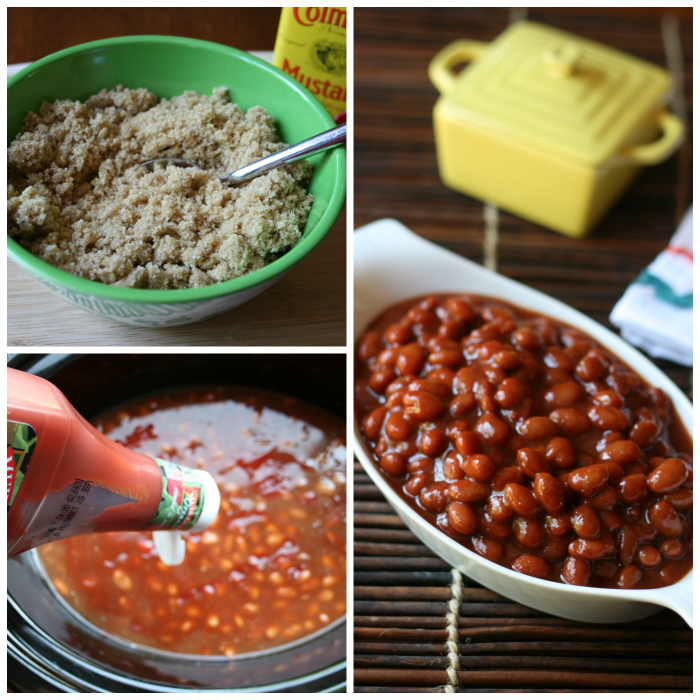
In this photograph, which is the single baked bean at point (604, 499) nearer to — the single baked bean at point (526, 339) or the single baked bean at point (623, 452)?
the single baked bean at point (623, 452)

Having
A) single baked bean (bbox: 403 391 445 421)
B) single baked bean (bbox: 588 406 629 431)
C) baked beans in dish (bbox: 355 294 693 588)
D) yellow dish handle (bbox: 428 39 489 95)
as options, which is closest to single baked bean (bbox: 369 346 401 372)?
baked beans in dish (bbox: 355 294 693 588)

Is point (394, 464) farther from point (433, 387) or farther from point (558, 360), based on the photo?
point (558, 360)

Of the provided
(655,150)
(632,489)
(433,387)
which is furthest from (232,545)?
(655,150)

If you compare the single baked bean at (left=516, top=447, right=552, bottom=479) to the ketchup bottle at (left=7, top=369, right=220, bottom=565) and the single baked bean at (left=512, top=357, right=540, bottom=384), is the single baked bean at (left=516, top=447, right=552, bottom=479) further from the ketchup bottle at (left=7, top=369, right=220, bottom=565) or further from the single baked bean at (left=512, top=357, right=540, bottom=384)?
the ketchup bottle at (left=7, top=369, right=220, bottom=565)

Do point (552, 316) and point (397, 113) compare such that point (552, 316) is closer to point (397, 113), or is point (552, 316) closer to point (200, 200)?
point (200, 200)

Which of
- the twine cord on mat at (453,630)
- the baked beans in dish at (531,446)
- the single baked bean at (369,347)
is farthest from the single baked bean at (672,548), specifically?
the single baked bean at (369,347)

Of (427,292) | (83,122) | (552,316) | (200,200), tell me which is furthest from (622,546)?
(83,122)
